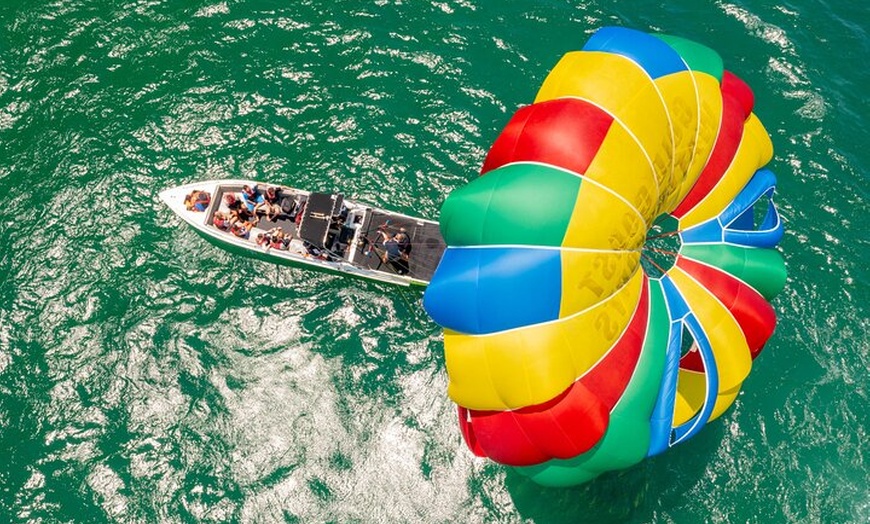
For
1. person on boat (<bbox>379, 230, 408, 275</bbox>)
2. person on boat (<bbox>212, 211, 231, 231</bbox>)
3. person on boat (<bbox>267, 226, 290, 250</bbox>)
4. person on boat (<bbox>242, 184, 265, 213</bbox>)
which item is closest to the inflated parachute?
person on boat (<bbox>379, 230, 408, 275</bbox>)

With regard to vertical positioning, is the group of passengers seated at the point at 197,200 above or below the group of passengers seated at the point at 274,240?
above

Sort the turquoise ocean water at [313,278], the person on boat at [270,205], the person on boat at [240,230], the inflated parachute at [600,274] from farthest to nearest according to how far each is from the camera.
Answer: the person on boat at [270,205] → the person on boat at [240,230] → the turquoise ocean water at [313,278] → the inflated parachute at [600,274]

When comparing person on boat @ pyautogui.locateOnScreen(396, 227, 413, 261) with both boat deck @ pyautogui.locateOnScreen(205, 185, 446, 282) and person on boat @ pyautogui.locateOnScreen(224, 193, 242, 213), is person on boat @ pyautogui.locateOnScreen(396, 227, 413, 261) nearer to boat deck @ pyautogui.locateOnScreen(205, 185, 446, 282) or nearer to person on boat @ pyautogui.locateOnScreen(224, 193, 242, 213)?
boat deck @ pyautogui.locateOnScreen(205, 185, 446, 282)

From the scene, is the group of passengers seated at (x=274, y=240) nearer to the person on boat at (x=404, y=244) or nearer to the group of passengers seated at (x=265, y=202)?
the group of passengers seated at (x=265, y=202)

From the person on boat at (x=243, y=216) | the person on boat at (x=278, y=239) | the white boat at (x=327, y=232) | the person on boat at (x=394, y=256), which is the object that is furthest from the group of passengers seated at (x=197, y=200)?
the person on boat at (x=394, y=256)

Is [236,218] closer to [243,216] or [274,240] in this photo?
[243,216]

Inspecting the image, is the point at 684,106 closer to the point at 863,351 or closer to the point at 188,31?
the point at 863,351

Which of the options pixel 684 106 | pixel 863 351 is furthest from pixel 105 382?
pixel 863 351
